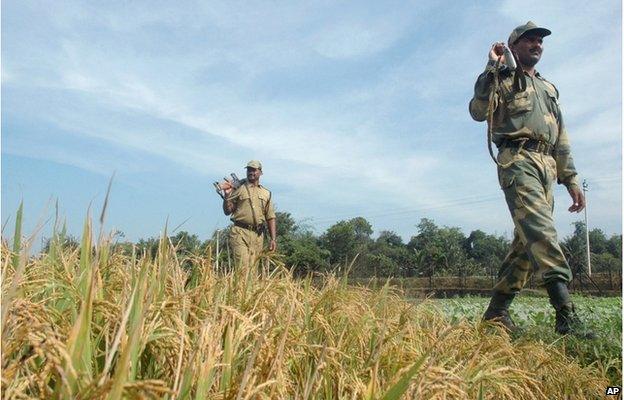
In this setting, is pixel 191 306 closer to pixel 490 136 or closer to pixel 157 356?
pixel 157 356

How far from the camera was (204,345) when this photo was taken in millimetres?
1350

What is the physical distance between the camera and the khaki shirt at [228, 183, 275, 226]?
26.3 feet

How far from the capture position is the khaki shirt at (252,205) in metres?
8.01

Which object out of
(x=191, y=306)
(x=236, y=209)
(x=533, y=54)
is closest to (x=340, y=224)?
(x=236, y=209)

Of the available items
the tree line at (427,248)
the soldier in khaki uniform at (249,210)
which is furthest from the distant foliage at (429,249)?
the soldier in khaki uniform at (249,210)

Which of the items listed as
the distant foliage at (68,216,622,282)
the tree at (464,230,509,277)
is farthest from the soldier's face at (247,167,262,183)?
the tree at (464,230,509,277)

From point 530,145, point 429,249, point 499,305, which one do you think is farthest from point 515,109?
point 429,249

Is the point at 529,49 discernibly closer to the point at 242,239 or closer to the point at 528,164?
the point at 528,164

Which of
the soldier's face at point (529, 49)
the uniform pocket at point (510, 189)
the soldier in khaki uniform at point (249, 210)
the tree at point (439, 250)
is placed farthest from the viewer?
the tree at point (439, 250)

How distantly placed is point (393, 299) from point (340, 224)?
1691 inches

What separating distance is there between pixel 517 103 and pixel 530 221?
0.96 m

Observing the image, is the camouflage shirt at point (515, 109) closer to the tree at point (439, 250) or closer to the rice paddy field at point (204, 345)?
the rice paddy field at point (204, 345)

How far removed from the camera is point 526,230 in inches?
175

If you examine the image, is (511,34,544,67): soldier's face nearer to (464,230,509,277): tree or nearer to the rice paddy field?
the rice paddy field
